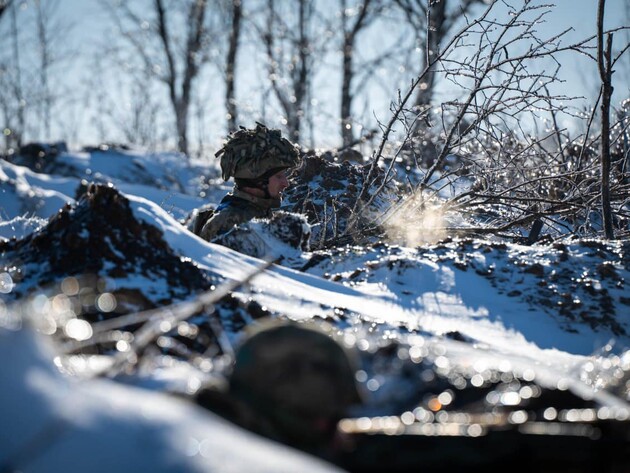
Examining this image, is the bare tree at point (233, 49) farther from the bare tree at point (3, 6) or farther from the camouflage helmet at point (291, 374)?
the camouflage helmet at point (291, 374)

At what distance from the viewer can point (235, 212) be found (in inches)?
193

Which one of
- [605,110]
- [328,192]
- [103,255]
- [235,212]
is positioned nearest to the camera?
[103,255]

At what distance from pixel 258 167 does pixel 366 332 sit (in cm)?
294

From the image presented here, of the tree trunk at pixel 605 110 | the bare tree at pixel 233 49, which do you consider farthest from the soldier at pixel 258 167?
the bare tree at pixel 233 49

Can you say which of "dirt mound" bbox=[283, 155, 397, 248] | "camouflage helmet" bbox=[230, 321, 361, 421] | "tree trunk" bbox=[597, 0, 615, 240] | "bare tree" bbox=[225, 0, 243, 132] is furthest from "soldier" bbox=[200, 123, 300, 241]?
"bare tree" bbox=[225, 0, 243, 132]

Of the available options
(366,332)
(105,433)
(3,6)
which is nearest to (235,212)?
(366,332)

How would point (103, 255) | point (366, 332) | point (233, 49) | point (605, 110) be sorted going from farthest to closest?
1. point (233, 49)
2. point (605, 110)
3. point (103, 255)
4. point (366, 332)

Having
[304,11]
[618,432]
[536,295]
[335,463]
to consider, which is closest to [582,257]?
[536,295]

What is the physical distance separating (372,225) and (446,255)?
5.48 feet

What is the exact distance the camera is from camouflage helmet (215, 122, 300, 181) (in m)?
5.10

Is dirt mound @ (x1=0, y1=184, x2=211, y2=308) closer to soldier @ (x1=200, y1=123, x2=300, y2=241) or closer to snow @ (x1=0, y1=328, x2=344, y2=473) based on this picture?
snow @ (x1=0, y1=328, x2=344, y2=473)

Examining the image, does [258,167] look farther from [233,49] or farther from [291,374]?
[233,49]

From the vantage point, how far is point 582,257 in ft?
11.4

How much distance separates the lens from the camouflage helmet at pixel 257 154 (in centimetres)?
510
